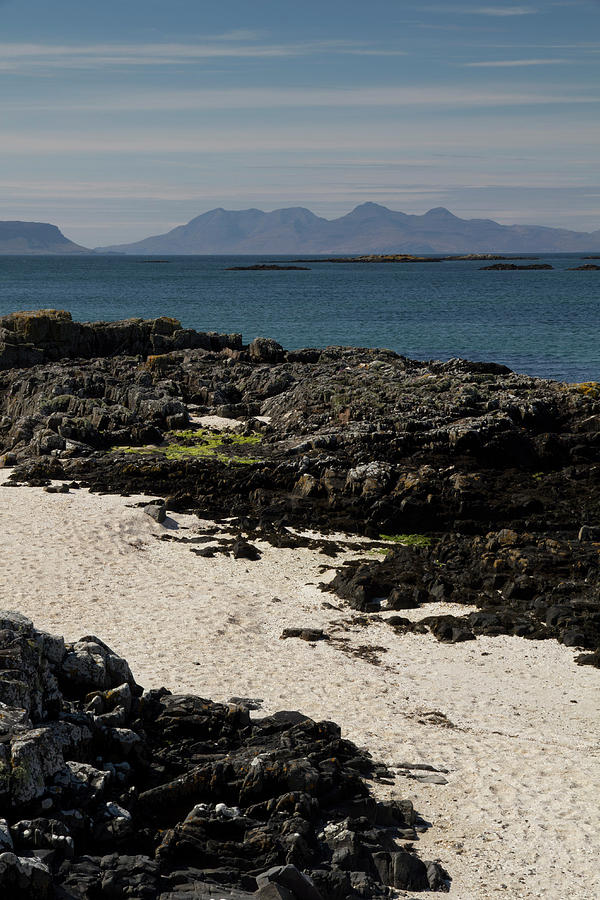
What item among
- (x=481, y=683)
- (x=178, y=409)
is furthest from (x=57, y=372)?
(x=481, y=683)

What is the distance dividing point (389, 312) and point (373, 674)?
83411mm

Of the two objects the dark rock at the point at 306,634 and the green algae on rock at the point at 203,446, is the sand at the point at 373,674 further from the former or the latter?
the green algae on rock at the point at 203,446

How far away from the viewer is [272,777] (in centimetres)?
1198

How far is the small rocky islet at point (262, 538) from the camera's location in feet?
34.6

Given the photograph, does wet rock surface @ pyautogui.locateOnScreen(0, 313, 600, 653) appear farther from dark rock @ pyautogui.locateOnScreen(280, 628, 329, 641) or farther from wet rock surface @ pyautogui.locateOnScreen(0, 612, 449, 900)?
wet rock surface @ pyautogui.locateOnScreen(0, 612, 449, 900)

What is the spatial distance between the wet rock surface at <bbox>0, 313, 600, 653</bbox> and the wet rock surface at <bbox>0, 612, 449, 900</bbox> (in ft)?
23.0

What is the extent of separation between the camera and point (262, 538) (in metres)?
24.8

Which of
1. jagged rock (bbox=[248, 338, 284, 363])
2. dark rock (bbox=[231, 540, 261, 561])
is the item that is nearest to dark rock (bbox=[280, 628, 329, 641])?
dark rock (bbox=[231, 540, 261, 561])

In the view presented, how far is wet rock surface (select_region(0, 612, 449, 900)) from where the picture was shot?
9859 millimetres

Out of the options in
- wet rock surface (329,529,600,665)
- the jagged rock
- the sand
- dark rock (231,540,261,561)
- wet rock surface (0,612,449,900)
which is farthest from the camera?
the jagged rock

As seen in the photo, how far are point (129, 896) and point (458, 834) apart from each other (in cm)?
465

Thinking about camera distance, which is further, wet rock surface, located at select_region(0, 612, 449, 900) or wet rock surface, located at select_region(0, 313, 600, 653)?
wet rock surface, located at select_region(0, 313, 600, 653)

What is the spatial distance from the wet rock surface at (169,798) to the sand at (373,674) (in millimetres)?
1093

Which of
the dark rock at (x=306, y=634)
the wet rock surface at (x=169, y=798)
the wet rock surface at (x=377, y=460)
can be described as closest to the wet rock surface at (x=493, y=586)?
the wet rock surface at (x=377, y=460)
